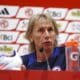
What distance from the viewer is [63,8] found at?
215cm

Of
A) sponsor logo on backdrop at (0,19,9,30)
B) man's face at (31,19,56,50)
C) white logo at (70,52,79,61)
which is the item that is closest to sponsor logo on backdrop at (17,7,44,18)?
sponsor logo on backdrop at (0,19,9,30)

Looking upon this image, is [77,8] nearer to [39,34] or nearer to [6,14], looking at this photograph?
[6,14]

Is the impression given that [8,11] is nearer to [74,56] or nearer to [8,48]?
[8,48]

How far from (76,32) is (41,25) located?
736 mm

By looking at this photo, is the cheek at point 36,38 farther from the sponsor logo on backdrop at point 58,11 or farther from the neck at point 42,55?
the sponsor logo on backdrop at point 58,11

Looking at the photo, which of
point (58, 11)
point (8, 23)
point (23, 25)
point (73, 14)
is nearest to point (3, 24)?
point (8, 23)

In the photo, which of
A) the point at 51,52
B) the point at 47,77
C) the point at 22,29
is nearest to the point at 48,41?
the point at 51,52

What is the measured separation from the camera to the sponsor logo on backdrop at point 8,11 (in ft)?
7.07

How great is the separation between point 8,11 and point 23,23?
166mm

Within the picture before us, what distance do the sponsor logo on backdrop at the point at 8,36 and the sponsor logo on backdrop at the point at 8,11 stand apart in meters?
0.14

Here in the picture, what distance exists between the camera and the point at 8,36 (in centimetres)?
215

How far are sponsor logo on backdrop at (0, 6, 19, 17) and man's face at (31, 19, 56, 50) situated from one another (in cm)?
75

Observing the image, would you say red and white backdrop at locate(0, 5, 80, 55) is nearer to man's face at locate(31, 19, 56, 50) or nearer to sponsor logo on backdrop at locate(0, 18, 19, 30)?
sponsor logo on backdrop at locate(0, 18, 19, 30)

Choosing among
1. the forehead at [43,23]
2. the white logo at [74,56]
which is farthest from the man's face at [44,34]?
the white logo at [74,56]
